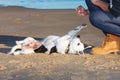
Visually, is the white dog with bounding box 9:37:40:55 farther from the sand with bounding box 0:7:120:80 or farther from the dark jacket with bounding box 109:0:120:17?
the dark jacket with bounding box 109:0:120:17

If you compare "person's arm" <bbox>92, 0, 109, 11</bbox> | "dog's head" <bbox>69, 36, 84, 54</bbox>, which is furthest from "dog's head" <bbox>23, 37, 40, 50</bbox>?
"person's arm" <bbox>92, 0, 109, 11</bbox>

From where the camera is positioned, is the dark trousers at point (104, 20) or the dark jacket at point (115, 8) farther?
the dark trousers at point (104, 20)

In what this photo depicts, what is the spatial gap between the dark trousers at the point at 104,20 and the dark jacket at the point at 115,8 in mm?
122

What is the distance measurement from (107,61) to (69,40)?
2.65 feet

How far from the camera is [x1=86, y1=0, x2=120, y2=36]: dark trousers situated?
7039 mm

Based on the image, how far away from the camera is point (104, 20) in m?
7.08

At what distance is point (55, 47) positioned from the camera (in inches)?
281

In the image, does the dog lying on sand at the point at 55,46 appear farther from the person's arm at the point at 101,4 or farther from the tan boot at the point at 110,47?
the person's arm at the point at 101,4

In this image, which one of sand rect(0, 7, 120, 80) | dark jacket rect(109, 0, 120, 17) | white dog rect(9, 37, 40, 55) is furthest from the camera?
white dog rect(9, 37, 40, 55)

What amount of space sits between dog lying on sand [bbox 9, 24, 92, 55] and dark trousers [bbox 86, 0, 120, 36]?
1.25ft

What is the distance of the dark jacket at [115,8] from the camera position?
6.72 meters

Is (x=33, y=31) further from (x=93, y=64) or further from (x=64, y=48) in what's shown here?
(x=93, y=64)

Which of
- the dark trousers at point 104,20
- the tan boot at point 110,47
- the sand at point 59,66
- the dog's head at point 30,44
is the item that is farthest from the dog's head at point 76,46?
the dog's head at point 30,44

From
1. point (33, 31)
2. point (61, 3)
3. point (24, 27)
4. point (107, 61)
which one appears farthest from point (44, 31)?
point (61, 3)
